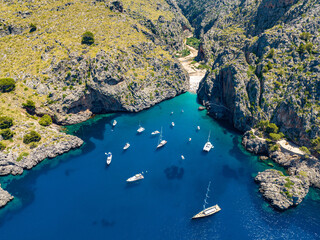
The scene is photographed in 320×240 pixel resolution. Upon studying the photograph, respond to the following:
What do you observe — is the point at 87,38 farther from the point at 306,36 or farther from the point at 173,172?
the point at 306,36

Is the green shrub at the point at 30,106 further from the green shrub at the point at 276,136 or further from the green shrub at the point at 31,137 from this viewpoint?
the green shrub at the point at 276,136

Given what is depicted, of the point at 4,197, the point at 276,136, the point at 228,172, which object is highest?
the point at 276,136

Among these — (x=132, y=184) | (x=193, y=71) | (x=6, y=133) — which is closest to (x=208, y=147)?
(x=132, y=184)

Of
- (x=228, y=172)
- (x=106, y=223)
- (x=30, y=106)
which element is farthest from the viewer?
(x=30, y=106)

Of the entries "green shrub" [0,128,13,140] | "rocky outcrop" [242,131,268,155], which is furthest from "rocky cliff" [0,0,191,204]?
"rocky outcrop" [242,131,268,155]

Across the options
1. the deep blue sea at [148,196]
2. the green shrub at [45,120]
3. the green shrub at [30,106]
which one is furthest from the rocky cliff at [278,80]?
the green shrub at [30,106]

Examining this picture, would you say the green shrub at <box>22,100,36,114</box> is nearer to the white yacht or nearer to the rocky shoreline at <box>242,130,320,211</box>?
the white yacht
